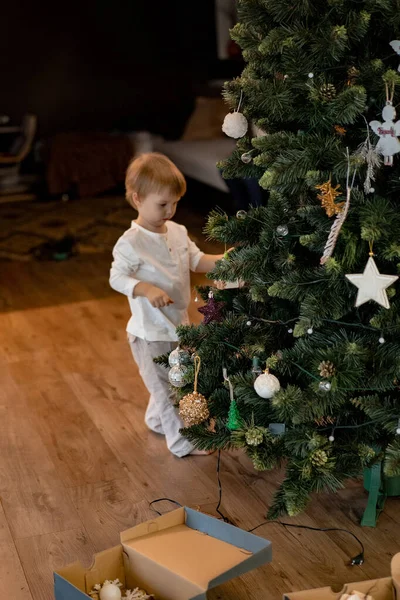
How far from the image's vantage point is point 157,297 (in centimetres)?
262

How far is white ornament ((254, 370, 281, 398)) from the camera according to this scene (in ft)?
7.26

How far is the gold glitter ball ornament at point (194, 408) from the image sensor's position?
2.35 m

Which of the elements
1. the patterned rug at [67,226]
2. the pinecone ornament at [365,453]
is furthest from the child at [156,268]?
the patterned rug at [67,226]

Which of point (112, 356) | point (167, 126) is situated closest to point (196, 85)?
point (167, 126)

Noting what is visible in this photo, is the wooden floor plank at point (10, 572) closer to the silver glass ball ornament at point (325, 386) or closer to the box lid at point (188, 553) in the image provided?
the box lid at point (188, 553)

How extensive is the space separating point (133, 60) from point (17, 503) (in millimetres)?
7048

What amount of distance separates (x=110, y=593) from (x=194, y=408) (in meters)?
0.56

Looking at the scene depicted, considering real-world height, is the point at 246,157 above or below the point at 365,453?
above

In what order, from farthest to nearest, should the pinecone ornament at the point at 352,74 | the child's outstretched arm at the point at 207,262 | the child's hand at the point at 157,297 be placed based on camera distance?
the child's outstretched arm at the point at 207,262, the child's hand at the point at 157,297, the pinecone ornament at the point at 352,74

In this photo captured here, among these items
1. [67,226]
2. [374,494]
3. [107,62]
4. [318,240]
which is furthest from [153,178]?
[107,62]

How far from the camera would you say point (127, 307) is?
4.42m

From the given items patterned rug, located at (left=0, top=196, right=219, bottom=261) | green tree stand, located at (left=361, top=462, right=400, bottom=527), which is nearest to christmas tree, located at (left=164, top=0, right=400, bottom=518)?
green tree stand, located at (left=361, top=462, right=400, bottom=527)

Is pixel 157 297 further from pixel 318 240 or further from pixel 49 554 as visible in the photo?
pixel 49 554

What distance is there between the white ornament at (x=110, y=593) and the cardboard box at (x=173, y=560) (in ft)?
0.14
